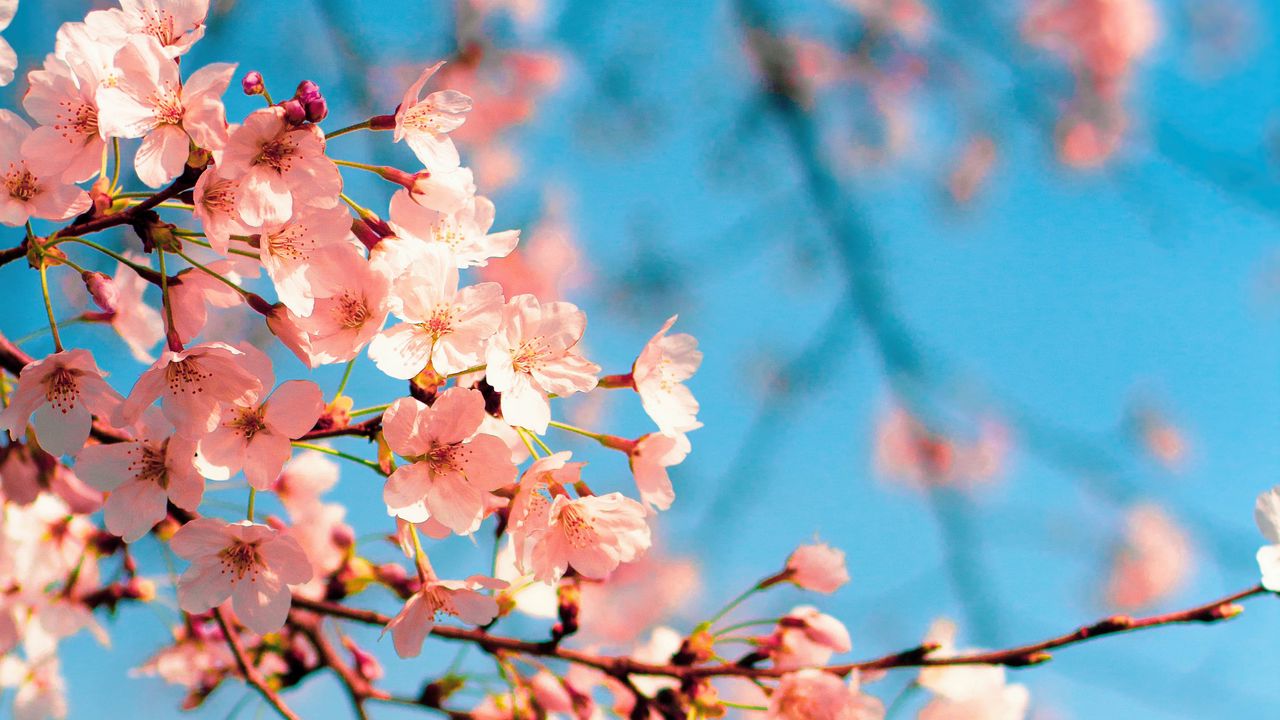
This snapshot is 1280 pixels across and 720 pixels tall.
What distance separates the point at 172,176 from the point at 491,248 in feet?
1.43

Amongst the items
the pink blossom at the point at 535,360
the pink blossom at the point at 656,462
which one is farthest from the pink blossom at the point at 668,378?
the pink blossom at the point at 535,360

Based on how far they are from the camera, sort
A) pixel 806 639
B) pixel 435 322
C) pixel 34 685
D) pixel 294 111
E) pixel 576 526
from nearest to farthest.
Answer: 1. pixel 294 111
2. pixel 435 322
3. pixel 576 526
4. pixel 806 639
5. pixel 34 685

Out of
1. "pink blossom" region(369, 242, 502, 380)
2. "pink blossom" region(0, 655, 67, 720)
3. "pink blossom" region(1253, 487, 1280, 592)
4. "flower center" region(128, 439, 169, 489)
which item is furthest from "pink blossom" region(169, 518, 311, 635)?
"pink blossom" region(0, 655, 67, 720)

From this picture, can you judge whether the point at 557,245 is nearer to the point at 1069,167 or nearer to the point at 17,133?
the point at 1069,167

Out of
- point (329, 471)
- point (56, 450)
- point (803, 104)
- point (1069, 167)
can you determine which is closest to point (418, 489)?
point (56, 450)

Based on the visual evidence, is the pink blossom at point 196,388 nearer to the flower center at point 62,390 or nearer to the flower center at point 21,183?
A: the flower center at point 62,390

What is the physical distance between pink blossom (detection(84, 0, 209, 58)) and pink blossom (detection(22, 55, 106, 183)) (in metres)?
0.08

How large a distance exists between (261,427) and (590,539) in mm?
487

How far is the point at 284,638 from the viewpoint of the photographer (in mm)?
1976

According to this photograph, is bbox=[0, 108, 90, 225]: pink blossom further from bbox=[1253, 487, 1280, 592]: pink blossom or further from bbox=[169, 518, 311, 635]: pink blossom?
bbox=[1253, 487, 1280, 592]: pink blossom

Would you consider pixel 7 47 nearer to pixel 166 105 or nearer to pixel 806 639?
pixel 166 105

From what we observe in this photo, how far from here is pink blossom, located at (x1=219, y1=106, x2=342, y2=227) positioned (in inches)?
41.9

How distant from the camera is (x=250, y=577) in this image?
1290 mm

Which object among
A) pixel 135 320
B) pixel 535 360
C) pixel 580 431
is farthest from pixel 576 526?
pixel 135 320
